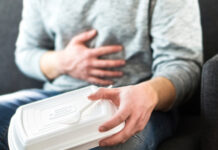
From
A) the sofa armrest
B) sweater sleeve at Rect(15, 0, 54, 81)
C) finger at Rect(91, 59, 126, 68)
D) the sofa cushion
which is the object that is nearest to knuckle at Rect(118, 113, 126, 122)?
the sofa armrest

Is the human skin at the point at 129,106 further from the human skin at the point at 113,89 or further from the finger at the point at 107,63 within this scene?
the finger at the point at 107,63

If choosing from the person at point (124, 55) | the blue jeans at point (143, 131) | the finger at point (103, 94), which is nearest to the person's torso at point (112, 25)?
the person at point (124, 55)

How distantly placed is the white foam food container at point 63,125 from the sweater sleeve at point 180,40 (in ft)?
0.77

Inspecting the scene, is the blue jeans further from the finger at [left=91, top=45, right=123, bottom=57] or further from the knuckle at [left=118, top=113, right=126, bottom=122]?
the finger at [left=91, top=45, right=123, bottom=57]

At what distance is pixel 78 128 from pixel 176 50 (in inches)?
14.2

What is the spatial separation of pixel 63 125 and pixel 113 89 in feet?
0.42

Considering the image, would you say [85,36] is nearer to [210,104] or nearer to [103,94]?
[103,94]

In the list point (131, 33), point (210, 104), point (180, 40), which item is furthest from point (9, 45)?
point (210, 104)

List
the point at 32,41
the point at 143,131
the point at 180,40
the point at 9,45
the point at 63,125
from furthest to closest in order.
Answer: the point at 9,45
the point at 32,41
the point at 180,40
the point at 143,131
the point at 63,125

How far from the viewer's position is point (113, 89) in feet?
2.06

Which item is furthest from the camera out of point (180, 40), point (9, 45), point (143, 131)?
point (9, 45)

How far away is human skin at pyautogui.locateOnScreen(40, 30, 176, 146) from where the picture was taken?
604mm

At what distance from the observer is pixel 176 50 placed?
2.61 feet

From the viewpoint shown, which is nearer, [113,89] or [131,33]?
[113,89]
